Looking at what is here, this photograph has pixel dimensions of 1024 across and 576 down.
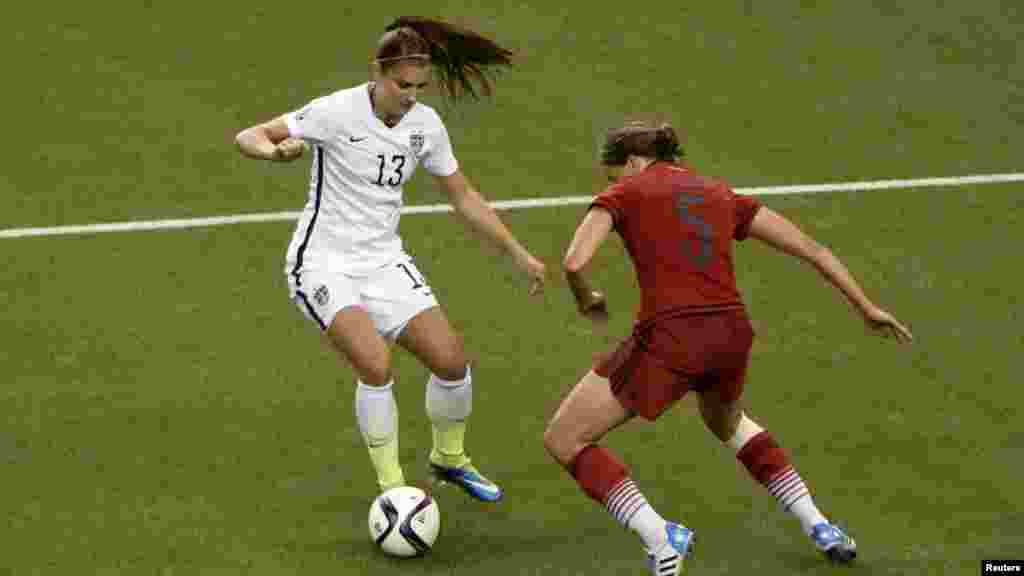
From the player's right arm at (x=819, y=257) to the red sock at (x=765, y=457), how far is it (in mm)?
792

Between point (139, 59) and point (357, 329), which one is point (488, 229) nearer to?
point (357, 329)

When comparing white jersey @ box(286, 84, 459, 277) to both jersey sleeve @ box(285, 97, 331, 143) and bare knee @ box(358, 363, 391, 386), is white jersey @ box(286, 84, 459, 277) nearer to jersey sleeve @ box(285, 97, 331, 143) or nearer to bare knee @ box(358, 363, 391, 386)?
jersey sleeve @ box(285, 97, 331, 143)

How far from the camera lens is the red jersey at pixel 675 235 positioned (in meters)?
8.88

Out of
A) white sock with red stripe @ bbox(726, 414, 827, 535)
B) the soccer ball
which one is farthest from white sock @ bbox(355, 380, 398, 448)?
white sock with red stripe @ bbox(726, 414, 827, 535)

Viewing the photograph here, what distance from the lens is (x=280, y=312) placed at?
12.4m

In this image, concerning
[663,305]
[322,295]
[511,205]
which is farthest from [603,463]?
[511,205]

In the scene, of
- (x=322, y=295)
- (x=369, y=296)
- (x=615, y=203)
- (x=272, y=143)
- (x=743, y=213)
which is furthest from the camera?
(x=369, y=296)

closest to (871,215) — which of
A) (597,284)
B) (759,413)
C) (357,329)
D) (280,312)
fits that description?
(597,284)

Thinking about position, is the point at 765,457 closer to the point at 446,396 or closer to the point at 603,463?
the point at 603,463

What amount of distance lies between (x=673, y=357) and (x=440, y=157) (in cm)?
185

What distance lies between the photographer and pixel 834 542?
9.34 meters

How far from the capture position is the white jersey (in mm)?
9656

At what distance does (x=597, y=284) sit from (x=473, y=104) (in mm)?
3114

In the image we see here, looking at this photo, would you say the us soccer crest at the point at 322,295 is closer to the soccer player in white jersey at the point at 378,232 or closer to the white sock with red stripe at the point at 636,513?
the soccer player in white jersey at the point at 378,232
